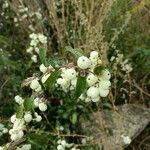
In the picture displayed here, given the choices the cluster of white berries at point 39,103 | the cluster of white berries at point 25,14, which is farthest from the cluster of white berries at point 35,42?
the cluster of white berries at point 39,103

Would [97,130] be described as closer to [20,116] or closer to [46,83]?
[20,116]

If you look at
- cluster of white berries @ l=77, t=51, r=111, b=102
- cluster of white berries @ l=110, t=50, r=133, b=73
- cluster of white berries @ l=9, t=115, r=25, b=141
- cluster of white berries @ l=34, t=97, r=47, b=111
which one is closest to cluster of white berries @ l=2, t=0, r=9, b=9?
cluster of white berries @ l=110, t=50, r=133, b=73

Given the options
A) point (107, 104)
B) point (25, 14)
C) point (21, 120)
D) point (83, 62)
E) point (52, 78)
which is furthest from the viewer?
point (25, 14)

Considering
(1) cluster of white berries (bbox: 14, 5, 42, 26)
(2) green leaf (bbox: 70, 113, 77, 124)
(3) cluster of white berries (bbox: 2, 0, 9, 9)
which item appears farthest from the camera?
(3) cluster of white berries (bbox: 2, 0, 9, 9)

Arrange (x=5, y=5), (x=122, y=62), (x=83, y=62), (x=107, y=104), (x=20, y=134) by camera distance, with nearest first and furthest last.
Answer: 1. (x=83, y=62)
2. (x=20, y=134)
3. (x=107, y=104)
4. (x=122, y=62)
5. (x=5, y=5)

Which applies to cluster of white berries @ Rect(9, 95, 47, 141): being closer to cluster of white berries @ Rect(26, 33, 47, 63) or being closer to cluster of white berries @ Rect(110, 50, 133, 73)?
cluster of white berries @ Rect(110, 50, 133, 73)

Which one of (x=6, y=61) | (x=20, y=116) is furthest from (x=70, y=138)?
(x=20, y=116)

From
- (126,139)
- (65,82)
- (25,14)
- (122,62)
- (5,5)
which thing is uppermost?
(5,5)

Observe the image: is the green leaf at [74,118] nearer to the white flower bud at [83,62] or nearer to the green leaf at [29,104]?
the green leaf at [29,104]

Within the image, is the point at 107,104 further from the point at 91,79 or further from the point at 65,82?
the point at 91,79

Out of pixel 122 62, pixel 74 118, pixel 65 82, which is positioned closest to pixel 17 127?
pixel 65 82

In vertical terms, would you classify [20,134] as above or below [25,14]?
below
